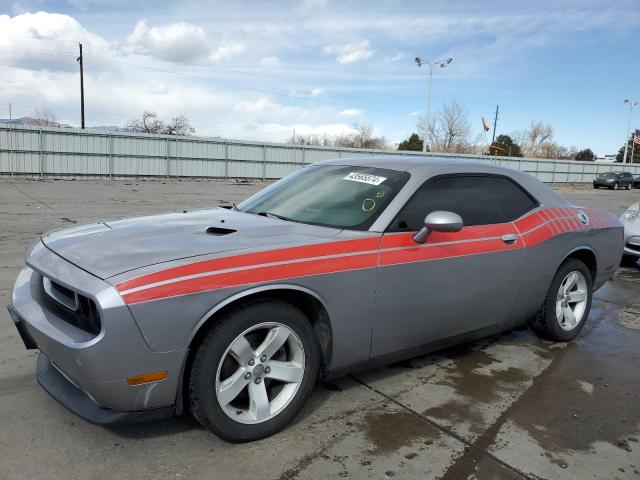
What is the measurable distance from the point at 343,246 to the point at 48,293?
5.32 feet

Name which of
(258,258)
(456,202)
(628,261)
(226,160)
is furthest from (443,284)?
(226,160)

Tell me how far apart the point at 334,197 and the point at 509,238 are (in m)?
1.37

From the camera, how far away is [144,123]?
59812mm

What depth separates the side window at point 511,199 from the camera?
405 cm

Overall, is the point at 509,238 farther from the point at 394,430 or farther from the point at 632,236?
the point at 632,236

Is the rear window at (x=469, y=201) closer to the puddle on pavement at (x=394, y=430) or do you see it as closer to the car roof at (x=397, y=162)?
the car roof at (x=397, y=162)

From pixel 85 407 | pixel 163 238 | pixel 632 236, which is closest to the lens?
pixel 85 407

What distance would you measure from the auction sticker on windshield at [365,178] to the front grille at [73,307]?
1.95 meters

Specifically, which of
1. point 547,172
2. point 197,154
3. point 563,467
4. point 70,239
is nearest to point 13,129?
point 197,154

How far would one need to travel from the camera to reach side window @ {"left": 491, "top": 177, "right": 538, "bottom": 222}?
13.3 feet

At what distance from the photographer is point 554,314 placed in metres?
4.41

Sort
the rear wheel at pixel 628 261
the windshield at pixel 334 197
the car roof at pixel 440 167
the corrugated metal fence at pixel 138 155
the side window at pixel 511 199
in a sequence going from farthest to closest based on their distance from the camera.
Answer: the corrugated metal fence at pixel 138 155
the rear wheel at pixel 628 261
the side window at pixel 511 199
the car roof at pixel 440 167
the windshield at pixel 334 197

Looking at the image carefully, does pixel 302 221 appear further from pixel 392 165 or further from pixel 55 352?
pixel 55 352

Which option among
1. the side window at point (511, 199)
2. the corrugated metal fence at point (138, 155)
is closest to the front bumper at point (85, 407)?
the side window at point (511, 199)
